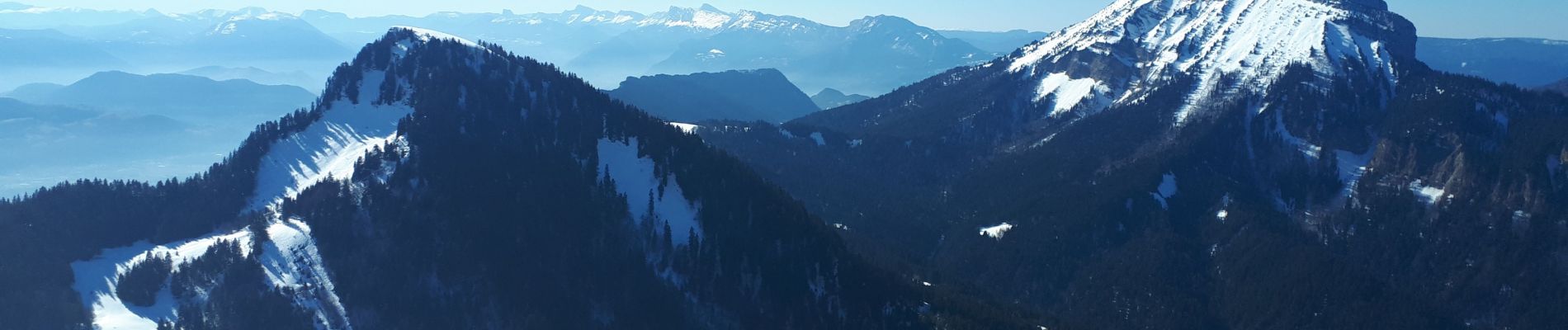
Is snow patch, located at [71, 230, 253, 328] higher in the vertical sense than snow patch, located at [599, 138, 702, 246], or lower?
lower

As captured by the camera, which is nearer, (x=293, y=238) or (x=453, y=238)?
(x=293, y=238)

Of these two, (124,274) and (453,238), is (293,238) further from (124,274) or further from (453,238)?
(453,238)

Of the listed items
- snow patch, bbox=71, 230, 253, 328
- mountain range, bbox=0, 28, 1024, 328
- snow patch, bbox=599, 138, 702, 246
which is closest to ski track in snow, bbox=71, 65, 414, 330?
snow patch, bbox=71, 230, 253, 328

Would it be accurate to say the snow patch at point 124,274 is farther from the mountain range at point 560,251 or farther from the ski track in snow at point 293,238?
the mountain range at point 560,251

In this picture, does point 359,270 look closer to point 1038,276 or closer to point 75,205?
point 75,205

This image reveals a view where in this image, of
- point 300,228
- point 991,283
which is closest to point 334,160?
point 300,228

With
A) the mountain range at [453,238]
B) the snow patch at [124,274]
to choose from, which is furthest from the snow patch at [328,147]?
the snow patch at [124,274]

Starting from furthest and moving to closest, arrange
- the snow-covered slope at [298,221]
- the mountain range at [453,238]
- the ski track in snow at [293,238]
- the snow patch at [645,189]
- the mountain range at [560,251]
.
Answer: the snow patch at [645,189], the mountain range at [560,251], the mountain range at [453,238], the snow-covered slope at [298,221], the ski track in snow at [293,238]

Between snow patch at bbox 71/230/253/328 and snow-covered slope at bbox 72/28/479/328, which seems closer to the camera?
snow patch at bbox 71/230/253/328

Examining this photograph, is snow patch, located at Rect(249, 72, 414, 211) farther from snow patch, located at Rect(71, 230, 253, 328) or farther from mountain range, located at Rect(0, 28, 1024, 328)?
snow patch, located at Rect(71, 230, 253, 328)

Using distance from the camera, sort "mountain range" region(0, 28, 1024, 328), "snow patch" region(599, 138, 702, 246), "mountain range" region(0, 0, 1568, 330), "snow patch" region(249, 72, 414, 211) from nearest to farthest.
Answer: "mountain range" region(0, 28, 1024, 328), "mountain range" region(0, 0, 1568, 330), "snow patch" region(599, 138, 702, 246), "snow patch" region(249, 72, 414, 211)

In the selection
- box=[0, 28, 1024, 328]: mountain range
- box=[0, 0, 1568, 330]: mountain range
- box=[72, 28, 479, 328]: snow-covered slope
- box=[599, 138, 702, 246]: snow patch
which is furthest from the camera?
box=[599, 138, 702, 246]: snow patch

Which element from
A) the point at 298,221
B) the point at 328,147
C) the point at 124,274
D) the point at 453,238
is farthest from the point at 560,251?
the point at 124,274
